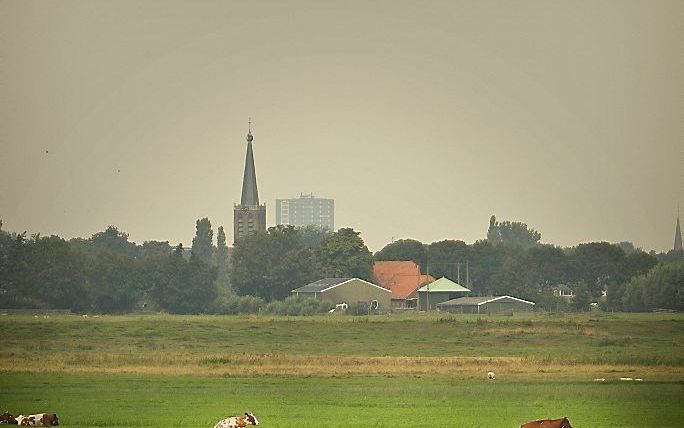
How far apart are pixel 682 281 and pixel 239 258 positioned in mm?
32361

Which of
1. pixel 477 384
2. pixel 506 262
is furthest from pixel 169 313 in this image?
pixel 477 384

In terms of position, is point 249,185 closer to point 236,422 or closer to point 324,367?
point 324,367

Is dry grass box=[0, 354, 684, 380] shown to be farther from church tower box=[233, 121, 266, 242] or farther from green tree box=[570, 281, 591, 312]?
church tower box=[233, 121, 266, 242]

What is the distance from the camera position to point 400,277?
10656cm

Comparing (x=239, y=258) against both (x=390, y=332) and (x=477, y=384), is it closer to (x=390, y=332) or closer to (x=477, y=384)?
(x=390, y=332)

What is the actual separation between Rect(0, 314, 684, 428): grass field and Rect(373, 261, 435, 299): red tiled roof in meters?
18.4

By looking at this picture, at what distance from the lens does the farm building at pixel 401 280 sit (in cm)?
10362

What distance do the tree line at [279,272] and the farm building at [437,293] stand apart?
2.47 m

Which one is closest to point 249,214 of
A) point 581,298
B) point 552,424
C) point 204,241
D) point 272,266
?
point 204,241

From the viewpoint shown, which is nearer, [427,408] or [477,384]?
[427,408]

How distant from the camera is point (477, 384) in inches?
1741

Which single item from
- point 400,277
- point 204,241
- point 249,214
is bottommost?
point 400,277

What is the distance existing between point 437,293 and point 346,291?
26.1 ft

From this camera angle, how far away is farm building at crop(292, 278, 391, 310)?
96.5 m
